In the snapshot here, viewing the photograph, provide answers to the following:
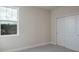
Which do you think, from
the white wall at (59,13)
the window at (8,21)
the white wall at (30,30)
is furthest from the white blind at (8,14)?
the white wall at (59,13)

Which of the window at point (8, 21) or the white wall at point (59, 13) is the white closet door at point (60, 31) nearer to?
the white wall at point (59, 13)

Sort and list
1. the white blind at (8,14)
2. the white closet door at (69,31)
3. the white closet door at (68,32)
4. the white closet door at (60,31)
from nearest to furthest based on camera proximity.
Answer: the white blind at (8,14), the white closet door at (68,32), the white closet door at (69,31), the white closet door at (60,31)

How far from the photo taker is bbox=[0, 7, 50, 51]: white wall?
4.59m

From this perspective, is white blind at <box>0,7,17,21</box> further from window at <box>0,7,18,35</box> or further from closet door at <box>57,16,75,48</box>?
closet door at <box>57,16,75,48</box>

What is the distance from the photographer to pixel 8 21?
461cm

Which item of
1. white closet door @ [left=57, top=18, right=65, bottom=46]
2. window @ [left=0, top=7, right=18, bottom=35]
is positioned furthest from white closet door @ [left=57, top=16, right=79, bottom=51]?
window @ [left=0, top=7, right=18, bottom=35]

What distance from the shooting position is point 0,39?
13.9 feet

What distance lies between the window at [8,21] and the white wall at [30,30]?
0.88 ft

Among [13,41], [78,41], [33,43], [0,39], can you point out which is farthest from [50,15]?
[0,39]

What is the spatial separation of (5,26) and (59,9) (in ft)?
11.8

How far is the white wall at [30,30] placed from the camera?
181 inches

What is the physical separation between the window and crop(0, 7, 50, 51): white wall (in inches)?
10.6

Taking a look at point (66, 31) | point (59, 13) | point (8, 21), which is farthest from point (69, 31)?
point (8, 21)
